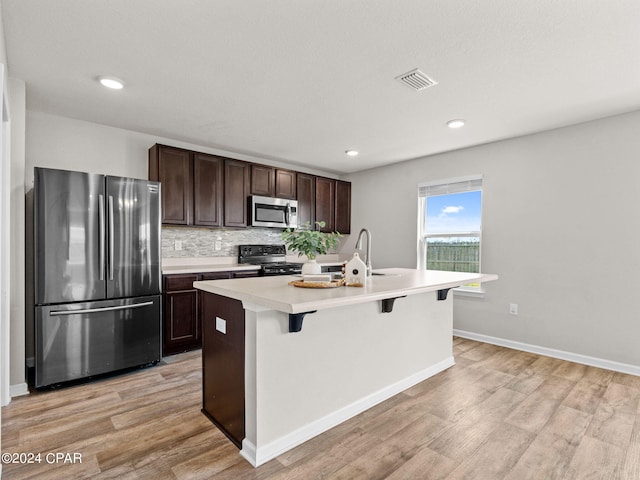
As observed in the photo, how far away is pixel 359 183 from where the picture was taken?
5.66m

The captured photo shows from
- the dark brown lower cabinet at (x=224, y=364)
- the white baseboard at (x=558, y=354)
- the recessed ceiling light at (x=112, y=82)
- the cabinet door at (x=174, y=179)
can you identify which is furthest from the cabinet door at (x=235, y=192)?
the white baseboard at (x=558, y=354)

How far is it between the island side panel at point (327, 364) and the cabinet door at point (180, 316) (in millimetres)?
1902

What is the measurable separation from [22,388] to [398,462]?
2.81 metres

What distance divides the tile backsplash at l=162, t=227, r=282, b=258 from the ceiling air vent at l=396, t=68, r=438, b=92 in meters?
2.89

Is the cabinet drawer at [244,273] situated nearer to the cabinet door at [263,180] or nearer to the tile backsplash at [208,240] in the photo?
the tile backsplash at [208,240]

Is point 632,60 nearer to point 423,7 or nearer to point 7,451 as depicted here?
point 423,7

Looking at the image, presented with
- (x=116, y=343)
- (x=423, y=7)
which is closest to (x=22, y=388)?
(x=116, y=343)

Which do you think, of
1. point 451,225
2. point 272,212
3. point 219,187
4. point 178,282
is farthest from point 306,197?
point 178,282

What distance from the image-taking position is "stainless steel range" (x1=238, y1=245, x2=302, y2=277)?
14.1ft

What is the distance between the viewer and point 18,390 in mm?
2586

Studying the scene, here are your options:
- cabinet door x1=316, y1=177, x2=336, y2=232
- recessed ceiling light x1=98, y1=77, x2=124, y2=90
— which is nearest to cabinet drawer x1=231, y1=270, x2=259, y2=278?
cabinet door x1=316, y1=177, x2=336, y2=232

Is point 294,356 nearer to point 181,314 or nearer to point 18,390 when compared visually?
point 181,314

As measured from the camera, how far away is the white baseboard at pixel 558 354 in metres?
3.13

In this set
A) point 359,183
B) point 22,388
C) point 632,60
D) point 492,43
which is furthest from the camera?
point 359,183
